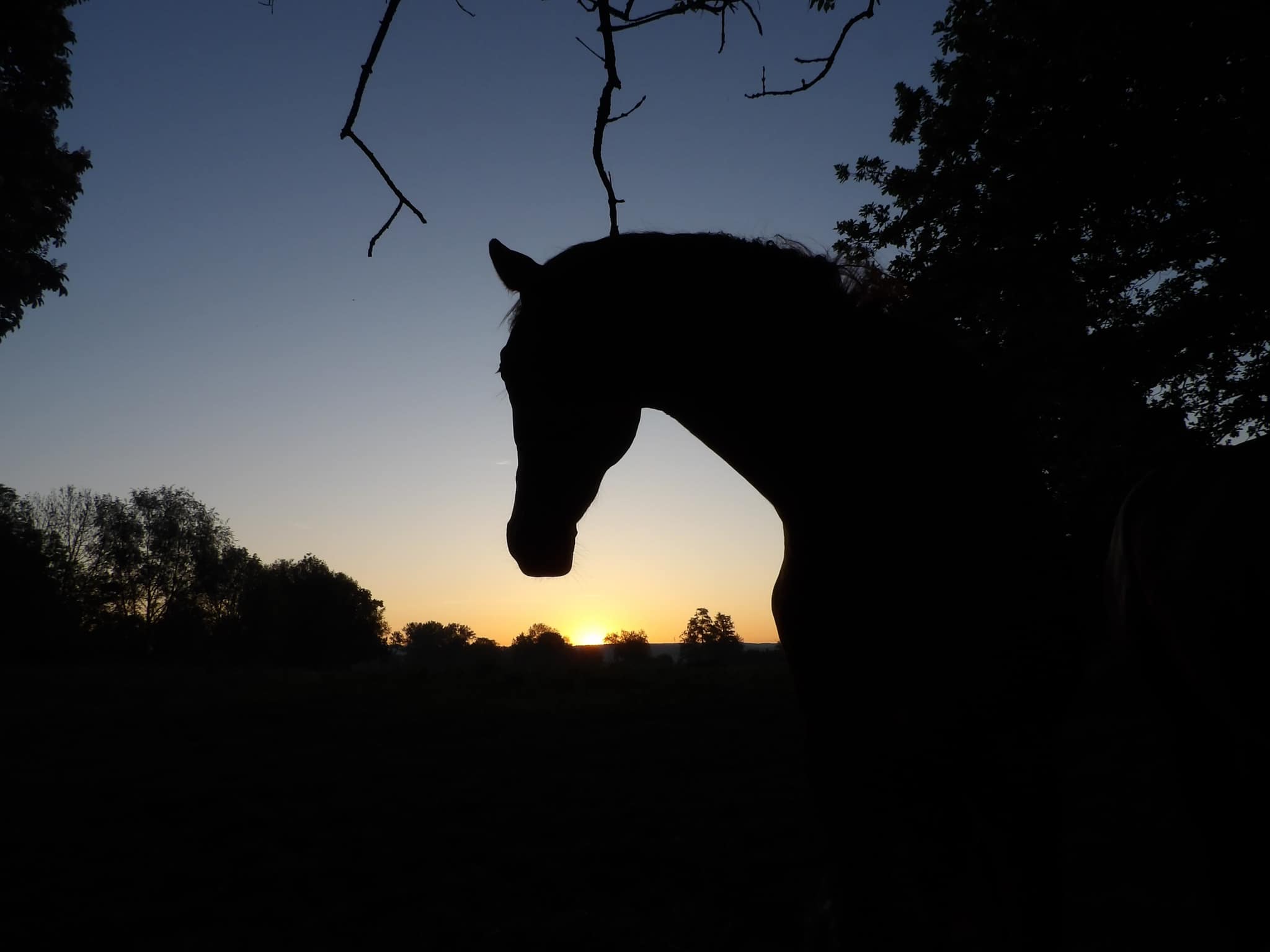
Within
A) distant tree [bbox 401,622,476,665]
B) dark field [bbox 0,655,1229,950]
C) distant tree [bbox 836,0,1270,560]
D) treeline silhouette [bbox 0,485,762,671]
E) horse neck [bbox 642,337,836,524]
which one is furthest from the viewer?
distant tree [bbox 401,622,476,665]

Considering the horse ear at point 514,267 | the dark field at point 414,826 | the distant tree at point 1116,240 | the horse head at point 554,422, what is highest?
the distant tree at point 1116,240

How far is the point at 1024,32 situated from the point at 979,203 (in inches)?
73.5

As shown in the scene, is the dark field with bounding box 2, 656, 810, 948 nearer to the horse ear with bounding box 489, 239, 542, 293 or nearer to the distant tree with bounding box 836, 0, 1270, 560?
the horse ear with bounding box 489, 239, 542, 293

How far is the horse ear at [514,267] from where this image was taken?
5.96 ft

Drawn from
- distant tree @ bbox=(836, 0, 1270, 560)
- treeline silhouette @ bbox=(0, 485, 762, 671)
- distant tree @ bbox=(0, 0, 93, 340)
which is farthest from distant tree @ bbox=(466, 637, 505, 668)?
distant tree @ bbox=(836, 0, 1270, 560)

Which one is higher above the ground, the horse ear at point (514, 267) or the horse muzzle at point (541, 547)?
the horse ear at point (514, 267)

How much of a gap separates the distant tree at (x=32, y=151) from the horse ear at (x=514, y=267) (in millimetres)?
18469

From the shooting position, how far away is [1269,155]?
697 centimetres

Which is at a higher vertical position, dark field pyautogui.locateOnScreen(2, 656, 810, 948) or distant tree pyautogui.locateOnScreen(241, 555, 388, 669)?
distant tree pyautogui.locateOnScreen(241, 555, 388, 669)

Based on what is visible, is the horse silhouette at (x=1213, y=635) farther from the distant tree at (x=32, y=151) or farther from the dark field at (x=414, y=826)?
the distant tree at (x=32, y=151)

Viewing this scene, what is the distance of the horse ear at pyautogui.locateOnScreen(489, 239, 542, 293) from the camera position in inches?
71.5

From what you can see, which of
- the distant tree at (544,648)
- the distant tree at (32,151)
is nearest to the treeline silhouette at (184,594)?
the distant tree at (544,648)

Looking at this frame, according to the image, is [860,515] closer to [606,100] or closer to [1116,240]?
[606,100]

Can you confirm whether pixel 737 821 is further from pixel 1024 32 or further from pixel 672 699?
pixel 1024 32
